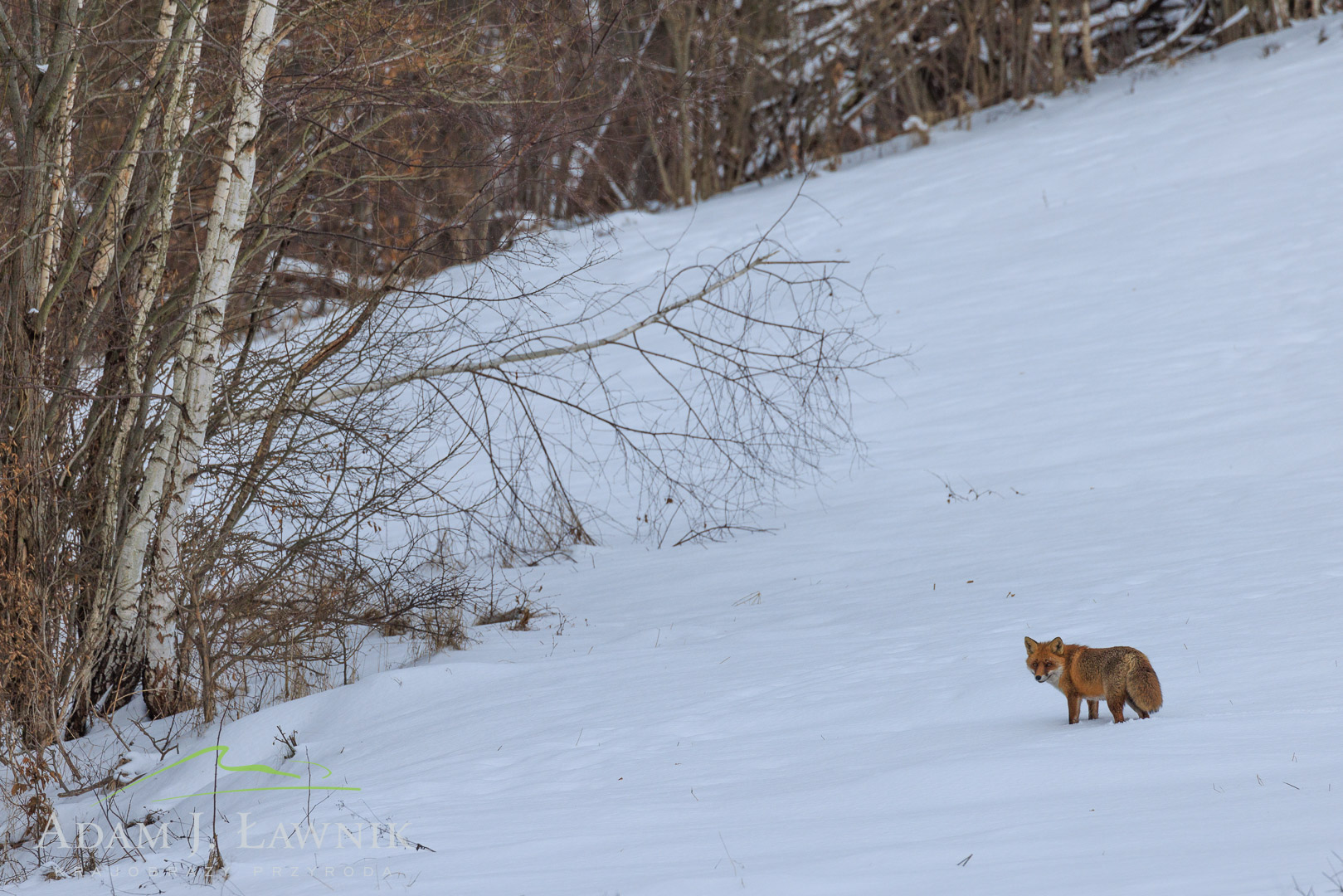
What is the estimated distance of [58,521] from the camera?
5387mm

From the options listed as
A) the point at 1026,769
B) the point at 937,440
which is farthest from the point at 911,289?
the point at 1026,769

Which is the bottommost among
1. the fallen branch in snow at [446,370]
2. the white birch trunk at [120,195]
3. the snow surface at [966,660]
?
the snow surface at [966,660]

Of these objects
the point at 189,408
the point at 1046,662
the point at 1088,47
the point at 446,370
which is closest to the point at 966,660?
the point at 1046,662

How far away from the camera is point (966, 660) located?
5082 mm

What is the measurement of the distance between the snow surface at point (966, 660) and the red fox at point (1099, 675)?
10 centimetres

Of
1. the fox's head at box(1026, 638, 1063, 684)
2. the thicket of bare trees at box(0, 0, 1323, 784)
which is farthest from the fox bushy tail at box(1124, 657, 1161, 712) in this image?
the thicket of bare trees at box(0, 0, 1323, 784)

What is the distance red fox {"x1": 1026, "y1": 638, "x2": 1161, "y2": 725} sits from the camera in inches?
147

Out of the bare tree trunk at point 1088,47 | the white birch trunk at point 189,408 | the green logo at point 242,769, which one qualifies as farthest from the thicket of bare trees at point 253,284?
the bare tree trunk at point 1088,47

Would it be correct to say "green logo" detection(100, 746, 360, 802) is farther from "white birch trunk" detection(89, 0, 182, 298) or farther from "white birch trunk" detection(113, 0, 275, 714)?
"white birch trunk" detection(89, 0, 182, 298)

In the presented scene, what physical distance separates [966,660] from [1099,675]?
1301 millimetres

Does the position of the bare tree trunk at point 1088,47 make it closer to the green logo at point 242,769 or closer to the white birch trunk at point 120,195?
the white birch trunk at point 120,195

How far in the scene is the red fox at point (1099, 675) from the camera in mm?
3734

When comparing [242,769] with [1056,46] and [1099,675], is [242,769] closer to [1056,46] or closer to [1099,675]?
[1099,675]

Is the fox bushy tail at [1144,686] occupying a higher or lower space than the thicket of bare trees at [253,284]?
lower
